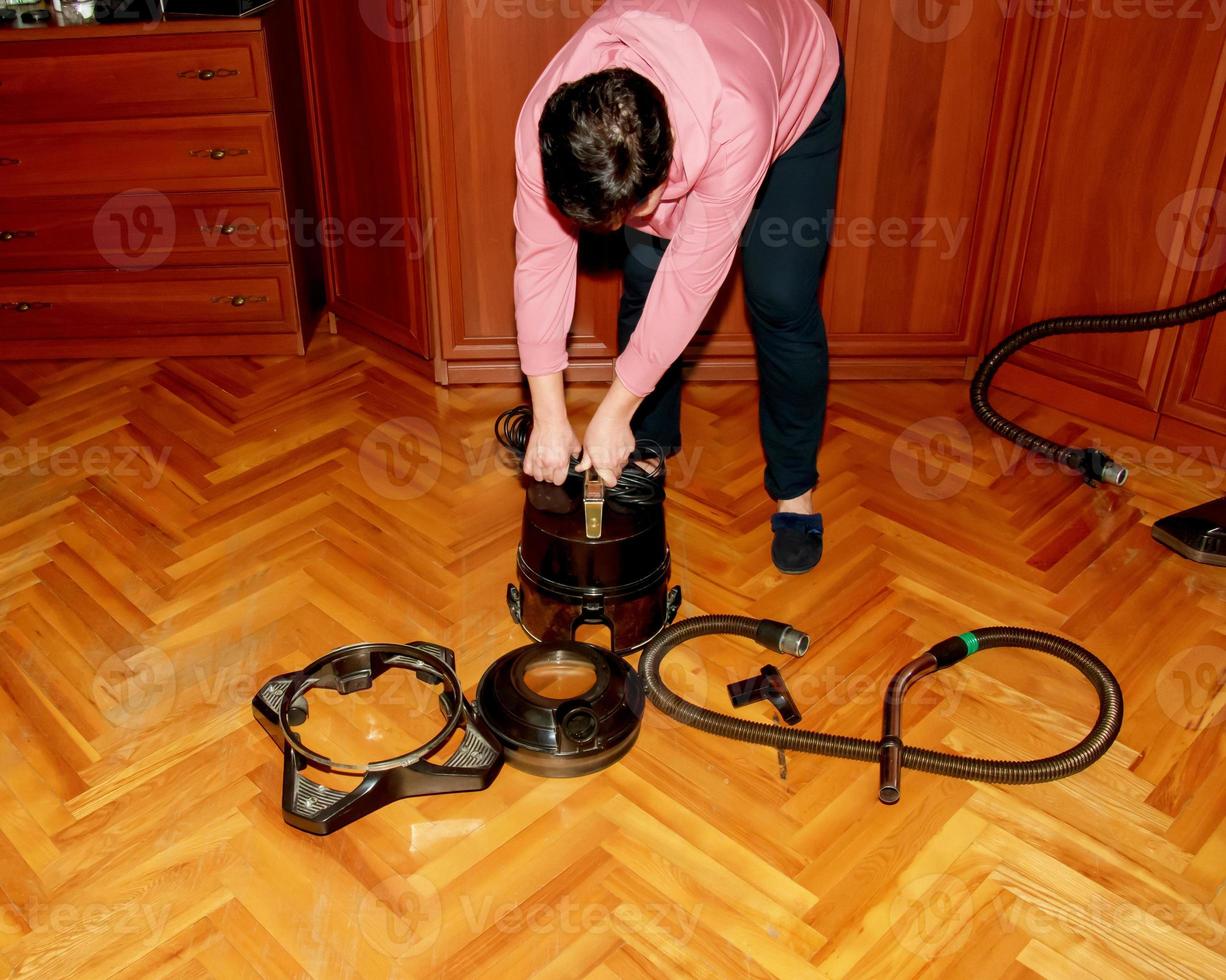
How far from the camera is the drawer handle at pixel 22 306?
8.17 feet

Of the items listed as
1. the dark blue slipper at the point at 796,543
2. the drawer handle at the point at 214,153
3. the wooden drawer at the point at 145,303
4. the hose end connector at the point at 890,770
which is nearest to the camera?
the hose end connector at the point at 890,770

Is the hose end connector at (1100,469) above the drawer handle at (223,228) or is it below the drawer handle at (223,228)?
below

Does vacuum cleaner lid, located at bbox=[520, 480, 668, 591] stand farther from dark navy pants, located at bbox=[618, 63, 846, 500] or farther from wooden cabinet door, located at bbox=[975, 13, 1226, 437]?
wooden cabinet door, located at bbox=[975, 13, 1226, 437]

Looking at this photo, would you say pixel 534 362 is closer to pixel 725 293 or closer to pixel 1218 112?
pixel 725 293

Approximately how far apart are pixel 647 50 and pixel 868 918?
1015 mm

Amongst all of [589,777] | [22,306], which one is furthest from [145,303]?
[589,777]

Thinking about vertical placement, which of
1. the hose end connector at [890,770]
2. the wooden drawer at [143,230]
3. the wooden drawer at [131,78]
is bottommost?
the hose end connector at [890,770]

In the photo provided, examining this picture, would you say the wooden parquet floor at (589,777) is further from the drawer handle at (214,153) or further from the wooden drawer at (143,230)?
the drawer handle at (214,153)

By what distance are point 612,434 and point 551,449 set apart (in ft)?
0.37

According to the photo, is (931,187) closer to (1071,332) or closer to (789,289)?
(1071,332)

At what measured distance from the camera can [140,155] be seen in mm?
2334

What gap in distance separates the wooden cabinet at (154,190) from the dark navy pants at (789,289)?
2.92 ft

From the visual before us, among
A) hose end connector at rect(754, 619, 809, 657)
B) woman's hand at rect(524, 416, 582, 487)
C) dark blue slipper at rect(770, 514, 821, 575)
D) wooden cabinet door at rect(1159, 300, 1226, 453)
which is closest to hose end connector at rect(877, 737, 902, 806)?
hose end connector at rect(754, 619, 809, 657)

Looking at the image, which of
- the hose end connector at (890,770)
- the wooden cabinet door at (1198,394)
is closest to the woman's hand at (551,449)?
the hose end connector at (890,770)
